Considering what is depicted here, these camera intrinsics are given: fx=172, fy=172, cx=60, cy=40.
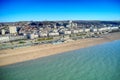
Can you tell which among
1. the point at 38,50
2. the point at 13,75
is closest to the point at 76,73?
the point at 13,75

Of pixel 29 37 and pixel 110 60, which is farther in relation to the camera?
pixel 29 37

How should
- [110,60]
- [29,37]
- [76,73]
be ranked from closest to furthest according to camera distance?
[76,73], [110,60], [29,37]

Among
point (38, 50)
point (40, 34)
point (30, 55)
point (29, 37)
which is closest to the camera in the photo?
point (30, 55)

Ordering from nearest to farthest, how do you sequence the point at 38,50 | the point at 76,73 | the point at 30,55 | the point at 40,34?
1. the point at 76,73
2. the point at 30,55
3. the point at 38,50
4. the point at 40,34

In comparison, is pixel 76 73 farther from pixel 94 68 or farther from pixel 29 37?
pixel 29 37

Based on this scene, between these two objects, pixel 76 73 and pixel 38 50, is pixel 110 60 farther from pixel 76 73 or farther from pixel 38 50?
pixel 38 50

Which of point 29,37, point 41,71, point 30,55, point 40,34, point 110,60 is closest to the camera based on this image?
point 41,71

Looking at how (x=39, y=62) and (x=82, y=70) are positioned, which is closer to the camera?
(x=82, y=70)

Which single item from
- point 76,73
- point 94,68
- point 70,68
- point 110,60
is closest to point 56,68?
point 70,68
